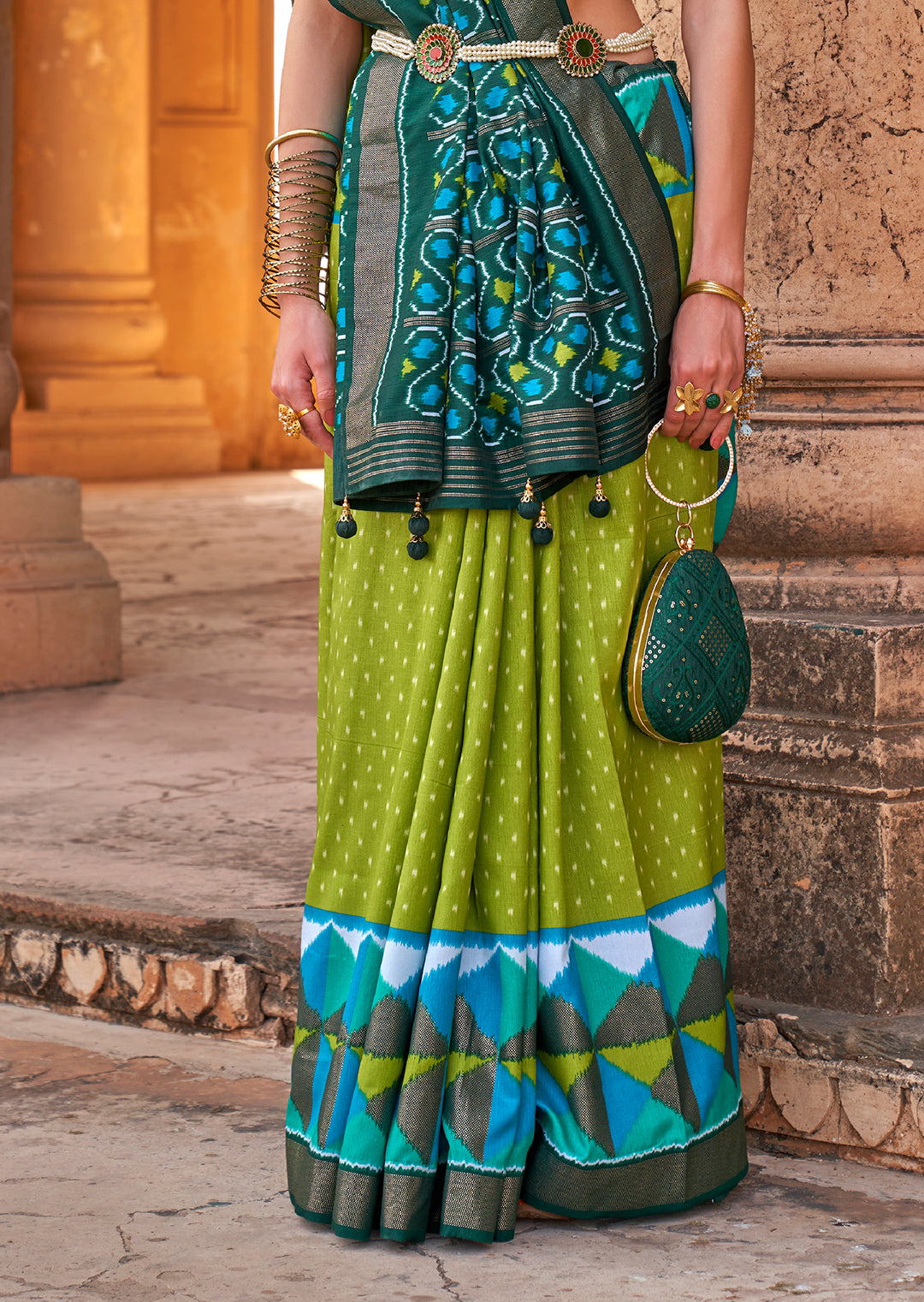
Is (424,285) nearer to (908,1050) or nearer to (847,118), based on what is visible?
(847,118)

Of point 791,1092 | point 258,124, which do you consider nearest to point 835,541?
point 791,1092

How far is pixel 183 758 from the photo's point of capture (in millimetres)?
3980

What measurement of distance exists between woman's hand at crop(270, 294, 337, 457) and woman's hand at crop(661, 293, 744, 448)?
0.36 m

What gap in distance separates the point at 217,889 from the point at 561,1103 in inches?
42.6

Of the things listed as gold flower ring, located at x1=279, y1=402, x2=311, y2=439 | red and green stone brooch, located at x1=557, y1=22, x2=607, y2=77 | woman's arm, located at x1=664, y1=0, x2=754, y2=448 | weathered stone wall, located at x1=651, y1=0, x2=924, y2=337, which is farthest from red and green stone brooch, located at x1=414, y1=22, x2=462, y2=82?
weathered stone wall, located at x1=651, y1=0, x2=924, y2=337

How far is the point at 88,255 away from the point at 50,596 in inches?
265

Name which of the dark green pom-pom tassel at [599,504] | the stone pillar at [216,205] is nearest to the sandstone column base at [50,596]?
the dark green pom-pom tassel at [599,504]

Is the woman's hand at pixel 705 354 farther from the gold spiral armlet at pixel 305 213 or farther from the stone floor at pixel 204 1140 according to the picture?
the stone floor at pixel 204 1140

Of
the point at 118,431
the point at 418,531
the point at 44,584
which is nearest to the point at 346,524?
the point at 418,531

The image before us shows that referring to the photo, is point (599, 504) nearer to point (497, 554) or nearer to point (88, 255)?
point (497, 554)

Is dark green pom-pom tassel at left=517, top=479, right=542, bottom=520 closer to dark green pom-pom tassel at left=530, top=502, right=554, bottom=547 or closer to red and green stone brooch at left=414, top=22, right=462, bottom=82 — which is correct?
dark green pom-pom tassel at left=530, top=502, right=554, bottom=547

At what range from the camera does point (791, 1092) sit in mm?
2289

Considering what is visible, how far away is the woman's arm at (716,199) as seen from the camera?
1.93 metres

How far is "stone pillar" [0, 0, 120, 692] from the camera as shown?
4.79 m
